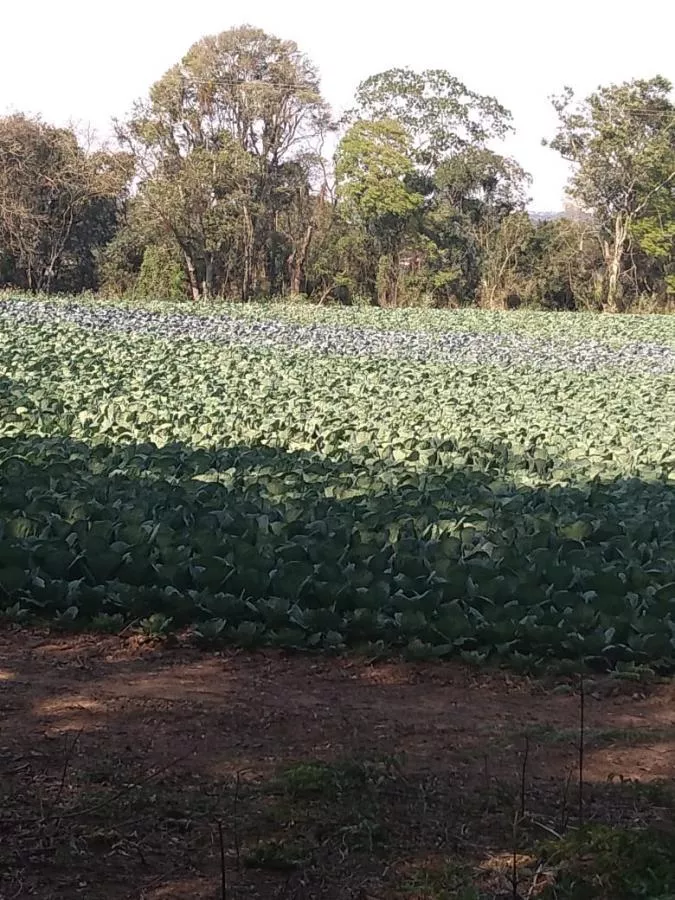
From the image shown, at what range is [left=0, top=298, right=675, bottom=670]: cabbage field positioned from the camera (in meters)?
5.77

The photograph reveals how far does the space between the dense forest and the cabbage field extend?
71.7 ft

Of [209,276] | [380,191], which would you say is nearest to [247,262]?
[209,276]

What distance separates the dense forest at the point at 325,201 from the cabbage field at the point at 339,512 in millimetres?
21863

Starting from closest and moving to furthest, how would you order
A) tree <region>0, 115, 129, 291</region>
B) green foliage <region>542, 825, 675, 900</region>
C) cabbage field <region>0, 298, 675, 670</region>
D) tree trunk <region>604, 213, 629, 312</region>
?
green foliage <region>542, 825, 675, 900</region> < cabbage field <region>0, 298, 675, 670</region> < tree <region>0, 115, 129, 291</region> < tree trunk <region>604, 213, 629, 312</region>

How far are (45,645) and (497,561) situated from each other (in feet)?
8.79

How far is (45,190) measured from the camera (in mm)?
36094

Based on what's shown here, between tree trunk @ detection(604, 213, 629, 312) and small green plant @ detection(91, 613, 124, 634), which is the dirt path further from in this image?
tree trunk @ detection(604, 213, 629, 312)

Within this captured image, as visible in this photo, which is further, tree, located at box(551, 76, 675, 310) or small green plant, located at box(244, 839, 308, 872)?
tree, located at box(551, 76, 675, 310)

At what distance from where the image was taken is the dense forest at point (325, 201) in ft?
118

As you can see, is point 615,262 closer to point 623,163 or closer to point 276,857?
point 623,163

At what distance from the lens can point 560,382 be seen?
690 inches

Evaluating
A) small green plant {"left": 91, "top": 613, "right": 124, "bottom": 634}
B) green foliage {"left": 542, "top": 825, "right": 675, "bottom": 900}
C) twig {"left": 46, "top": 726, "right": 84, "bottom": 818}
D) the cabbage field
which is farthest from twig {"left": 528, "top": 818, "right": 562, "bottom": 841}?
small green plant {"left": 91, "top": 613, "right": 124, "bottom": 634}

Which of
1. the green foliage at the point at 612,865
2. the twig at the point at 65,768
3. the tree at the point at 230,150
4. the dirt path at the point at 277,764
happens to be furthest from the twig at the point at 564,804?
the tree at the point at 230,150

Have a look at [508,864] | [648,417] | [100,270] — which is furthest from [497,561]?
[100,270]
